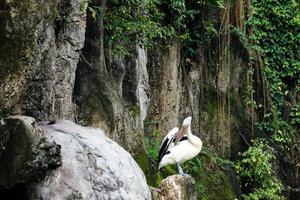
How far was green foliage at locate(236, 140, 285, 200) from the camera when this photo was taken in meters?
9.77

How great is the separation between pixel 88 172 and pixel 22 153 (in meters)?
0.52

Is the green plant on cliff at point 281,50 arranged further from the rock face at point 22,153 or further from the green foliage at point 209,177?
the rock face at point 22,153

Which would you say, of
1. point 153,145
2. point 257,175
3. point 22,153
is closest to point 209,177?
point 153,145

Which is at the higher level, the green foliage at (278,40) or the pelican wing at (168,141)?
the green foliage at (278,40)

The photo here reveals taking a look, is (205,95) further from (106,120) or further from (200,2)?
(106,120)

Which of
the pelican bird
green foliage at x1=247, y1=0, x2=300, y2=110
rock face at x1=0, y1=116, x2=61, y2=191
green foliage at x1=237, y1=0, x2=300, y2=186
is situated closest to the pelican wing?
the pelican bird

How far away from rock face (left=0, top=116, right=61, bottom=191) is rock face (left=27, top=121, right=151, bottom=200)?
0.12 metres

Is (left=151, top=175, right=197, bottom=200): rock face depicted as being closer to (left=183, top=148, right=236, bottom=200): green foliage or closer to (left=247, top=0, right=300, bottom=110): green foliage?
(left=183, top=148, right=236, bottom=200): green foliage

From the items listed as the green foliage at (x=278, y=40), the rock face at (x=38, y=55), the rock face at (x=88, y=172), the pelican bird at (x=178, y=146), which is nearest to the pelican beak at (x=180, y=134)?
the pelican bird at (x=178, y=146)

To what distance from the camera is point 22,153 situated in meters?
3.66

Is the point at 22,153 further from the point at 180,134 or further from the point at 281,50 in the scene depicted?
the point at 281,50

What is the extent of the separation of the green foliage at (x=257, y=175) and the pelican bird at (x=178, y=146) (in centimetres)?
360

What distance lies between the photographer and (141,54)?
828cm

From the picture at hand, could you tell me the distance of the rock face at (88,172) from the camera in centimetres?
384
